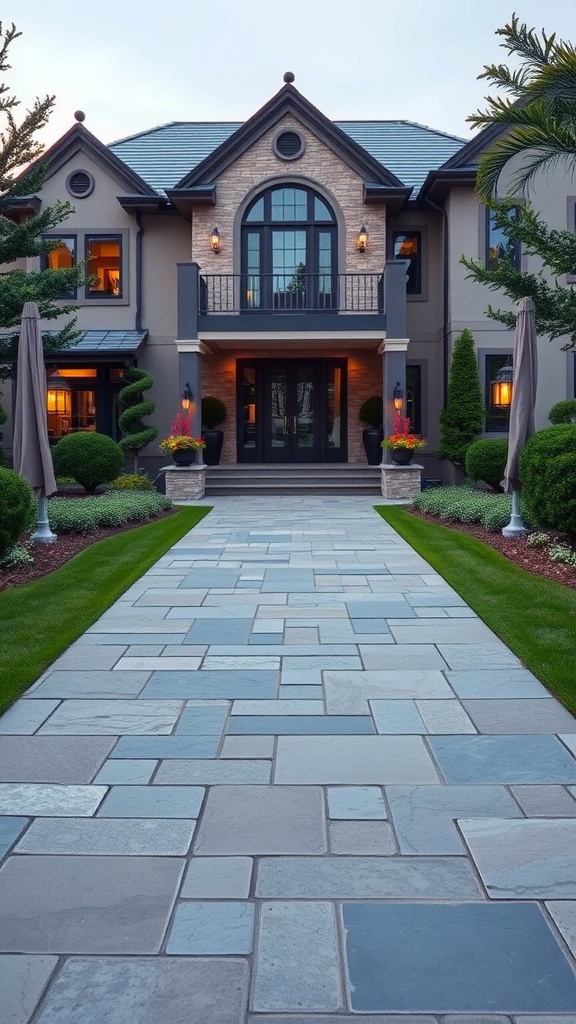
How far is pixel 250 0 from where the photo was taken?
593 inches

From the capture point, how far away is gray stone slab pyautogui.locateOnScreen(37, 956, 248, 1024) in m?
2.16

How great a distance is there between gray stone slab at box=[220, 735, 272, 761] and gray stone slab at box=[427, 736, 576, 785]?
77 centimetres

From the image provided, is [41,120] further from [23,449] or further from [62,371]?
[62,371]

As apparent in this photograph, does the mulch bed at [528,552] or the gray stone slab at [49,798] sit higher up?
the mulch bed at [528,552]

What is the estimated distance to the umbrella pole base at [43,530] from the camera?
10664 mm

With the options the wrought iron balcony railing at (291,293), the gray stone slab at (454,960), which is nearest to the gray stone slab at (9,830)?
the gray stone slab at (454,960)

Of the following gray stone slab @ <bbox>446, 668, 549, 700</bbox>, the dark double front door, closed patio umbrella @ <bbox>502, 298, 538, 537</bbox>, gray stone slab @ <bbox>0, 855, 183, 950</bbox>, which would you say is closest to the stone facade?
the dark double front door

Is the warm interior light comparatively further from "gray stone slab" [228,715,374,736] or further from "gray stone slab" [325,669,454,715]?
"gray stone slab" [228,715,374,736]

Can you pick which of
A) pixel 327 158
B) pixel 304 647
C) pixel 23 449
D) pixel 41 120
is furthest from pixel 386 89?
pixel 304 647

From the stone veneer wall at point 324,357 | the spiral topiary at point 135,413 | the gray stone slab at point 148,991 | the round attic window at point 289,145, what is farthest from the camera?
the stone veneer wall at point 324,357

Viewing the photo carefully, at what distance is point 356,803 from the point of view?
338cm

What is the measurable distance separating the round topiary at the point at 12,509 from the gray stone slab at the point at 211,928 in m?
6.08

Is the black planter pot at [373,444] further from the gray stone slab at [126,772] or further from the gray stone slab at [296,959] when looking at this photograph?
the gray stone slab at [296,959]

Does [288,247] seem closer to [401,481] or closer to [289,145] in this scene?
[289,145]
